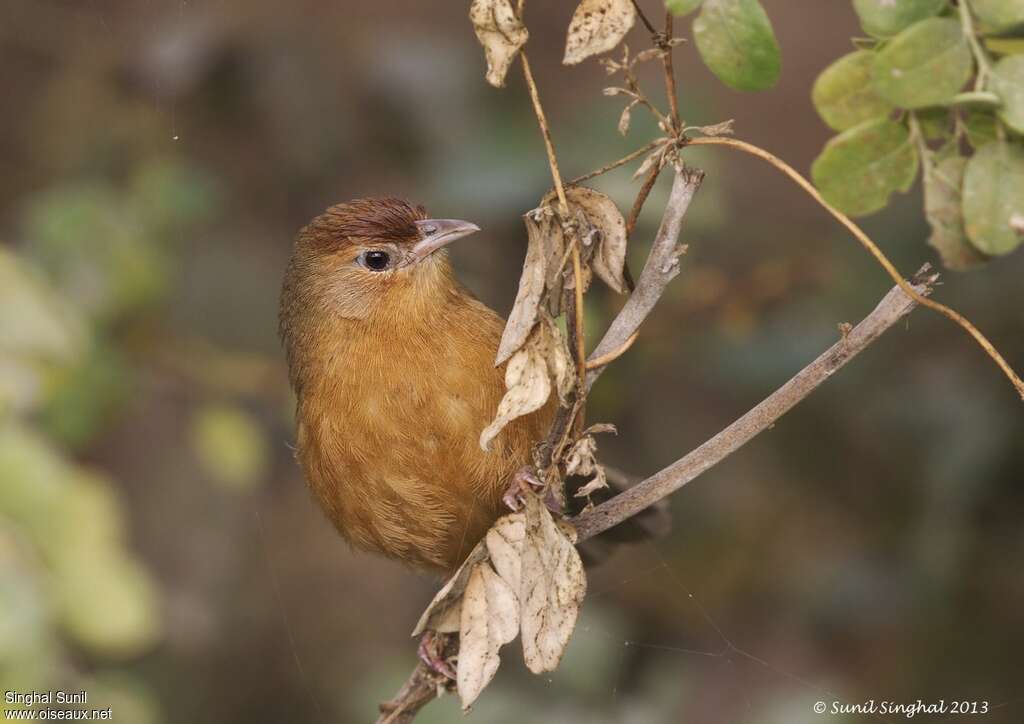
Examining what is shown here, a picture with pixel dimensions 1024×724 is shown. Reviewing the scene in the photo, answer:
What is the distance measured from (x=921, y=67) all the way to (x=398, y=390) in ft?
6.14

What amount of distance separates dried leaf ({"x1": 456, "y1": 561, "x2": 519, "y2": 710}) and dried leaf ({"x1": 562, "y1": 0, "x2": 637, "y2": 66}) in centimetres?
102

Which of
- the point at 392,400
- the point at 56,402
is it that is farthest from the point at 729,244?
the point at 56,402

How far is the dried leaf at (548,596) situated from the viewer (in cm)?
239

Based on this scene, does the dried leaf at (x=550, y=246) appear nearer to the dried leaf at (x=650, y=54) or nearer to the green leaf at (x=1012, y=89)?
the dried leaf at (x=650, y=54)

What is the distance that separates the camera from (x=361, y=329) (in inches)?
143

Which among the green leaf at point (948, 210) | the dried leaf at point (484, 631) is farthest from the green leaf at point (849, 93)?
the dried leaf at point (484, 631)

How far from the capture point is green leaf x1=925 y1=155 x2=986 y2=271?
6.53ft

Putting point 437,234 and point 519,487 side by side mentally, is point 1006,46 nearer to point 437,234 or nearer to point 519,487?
point 519,487

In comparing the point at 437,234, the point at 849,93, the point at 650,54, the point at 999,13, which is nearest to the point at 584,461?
the point at 650,54

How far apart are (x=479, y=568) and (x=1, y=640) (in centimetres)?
103

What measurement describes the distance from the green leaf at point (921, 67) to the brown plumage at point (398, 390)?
66.1 inches

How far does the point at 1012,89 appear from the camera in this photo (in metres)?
1.83

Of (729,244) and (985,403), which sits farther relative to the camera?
(729,244)

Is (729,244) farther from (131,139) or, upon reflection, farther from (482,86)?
(131,139)
